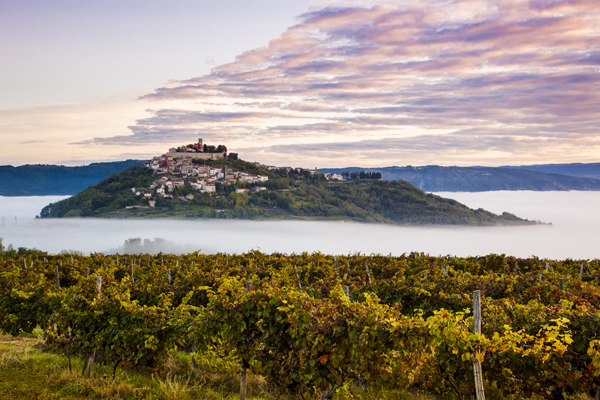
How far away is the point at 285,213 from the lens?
164m

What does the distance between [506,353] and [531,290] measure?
5.08 meters

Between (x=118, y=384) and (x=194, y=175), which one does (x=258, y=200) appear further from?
(x=118, y=384)

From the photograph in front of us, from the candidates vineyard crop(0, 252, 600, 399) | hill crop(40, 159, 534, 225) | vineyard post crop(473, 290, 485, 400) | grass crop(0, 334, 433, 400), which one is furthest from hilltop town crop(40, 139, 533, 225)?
vineyard post crop(473, 290, 485, 400)

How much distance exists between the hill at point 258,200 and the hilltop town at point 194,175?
1.38ft

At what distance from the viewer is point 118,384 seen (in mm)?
7070

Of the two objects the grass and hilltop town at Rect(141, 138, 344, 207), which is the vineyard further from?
hilltop town at Rect(141, 138, 344, 207)

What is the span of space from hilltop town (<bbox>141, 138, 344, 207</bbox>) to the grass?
6002 inches

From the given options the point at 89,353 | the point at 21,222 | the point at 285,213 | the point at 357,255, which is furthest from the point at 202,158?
the point at 89,353

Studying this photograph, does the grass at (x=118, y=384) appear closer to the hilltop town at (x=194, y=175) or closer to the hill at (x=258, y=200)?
the hill at (x=258, y=200)

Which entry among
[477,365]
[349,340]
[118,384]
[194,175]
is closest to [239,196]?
[194,175]

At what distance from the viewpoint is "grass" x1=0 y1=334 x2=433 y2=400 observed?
660 cm

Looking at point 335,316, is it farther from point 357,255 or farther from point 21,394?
point 357,255

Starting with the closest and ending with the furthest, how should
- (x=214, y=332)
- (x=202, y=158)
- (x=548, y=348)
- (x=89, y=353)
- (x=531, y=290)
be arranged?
(x=548, y=348) → (x=214, y=332) → (x=89, y=353) → (x=531, y=290) → (x=202, y=158)

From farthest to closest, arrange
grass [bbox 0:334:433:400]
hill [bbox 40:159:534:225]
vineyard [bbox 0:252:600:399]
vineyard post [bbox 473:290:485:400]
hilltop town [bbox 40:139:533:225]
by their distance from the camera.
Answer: hilltop town [bbox 40:139:533:225] → hill [bbox 40:159:534:225] → grass [bbox 0:334:433:400] → vineyard [bbox 0:252:600:399] → vineyard post [bbox 473:290:485:400]
